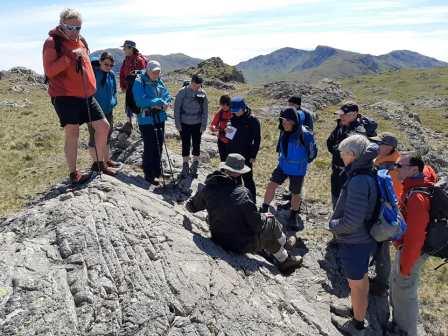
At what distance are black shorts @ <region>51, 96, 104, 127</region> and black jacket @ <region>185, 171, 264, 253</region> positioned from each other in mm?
3184

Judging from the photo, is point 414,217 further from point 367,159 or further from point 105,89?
point 105,89

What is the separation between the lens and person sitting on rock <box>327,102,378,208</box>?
1080 centimetres

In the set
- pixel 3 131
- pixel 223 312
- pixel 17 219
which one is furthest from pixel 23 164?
pixel 223 312

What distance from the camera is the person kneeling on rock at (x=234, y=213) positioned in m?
8.70

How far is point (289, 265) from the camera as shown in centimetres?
1000

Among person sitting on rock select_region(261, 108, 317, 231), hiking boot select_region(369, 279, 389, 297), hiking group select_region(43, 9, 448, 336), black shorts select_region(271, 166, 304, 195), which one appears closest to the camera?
hiking group select_region(43, 9, 448, 336)

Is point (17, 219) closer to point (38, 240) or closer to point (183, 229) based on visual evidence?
point (38, 240)

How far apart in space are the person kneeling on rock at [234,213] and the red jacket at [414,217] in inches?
99.9

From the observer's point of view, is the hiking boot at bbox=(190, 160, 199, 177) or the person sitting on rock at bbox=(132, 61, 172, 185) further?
the hiking boot at bbox=(190, 160, 199, 177)

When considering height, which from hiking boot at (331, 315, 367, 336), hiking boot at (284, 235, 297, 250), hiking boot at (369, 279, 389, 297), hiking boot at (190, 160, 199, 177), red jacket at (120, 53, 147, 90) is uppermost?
red jacket at (120, 53, 147, 90)

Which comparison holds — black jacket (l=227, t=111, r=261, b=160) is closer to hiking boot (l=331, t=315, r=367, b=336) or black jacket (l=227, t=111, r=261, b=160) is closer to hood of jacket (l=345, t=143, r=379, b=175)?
hood of jacket (l=345, t=143, r=379, b=175)

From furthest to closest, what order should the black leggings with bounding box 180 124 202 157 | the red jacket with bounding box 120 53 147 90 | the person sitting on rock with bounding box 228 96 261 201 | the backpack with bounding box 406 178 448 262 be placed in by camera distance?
the red jacket with bounding box 120 53 147 90 < the black leggings with bounding box 180 124 202 157 < the person sitting on rock with bounding box 228 96 261 201 < the backpack with bounding box 406 178 448 262

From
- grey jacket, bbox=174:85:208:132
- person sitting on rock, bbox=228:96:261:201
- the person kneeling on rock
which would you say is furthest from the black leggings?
the person kneeling on rock

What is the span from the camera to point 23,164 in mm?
18875
